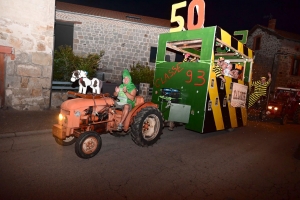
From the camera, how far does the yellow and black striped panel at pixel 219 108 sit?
19.0ft

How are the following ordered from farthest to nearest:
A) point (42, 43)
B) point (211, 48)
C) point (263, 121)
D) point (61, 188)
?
point (263, 121) → point (42, 43) → point (211, 48) → point (61, 188)

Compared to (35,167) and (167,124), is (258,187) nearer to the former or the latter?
(167,124)

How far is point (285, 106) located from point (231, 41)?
20.2ft

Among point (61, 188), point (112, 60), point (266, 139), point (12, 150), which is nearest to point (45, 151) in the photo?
point (12, 150)

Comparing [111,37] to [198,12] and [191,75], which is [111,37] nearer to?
[198,12]

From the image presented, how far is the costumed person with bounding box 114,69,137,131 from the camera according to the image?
478 centimetres

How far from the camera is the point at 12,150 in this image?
429cm

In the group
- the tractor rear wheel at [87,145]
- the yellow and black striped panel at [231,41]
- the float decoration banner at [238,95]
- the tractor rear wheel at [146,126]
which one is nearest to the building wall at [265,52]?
the yellow and black striped panel at [231,41]

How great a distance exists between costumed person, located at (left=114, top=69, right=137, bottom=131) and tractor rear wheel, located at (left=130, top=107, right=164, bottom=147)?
0.29 m

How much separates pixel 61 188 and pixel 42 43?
6474mm

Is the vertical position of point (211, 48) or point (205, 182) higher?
point (211, 48)

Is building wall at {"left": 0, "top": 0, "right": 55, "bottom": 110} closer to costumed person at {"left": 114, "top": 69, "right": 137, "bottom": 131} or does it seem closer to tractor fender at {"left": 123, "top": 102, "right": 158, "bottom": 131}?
costumed person at {"left": 114, "top": 69, "right": 137, "bottom": 131}

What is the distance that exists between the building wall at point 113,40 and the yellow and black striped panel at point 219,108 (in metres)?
10.8

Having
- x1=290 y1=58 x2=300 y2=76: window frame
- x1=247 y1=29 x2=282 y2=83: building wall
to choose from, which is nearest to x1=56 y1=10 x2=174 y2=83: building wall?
x1=247 y1=29 x2=282 y2=83: building wall
